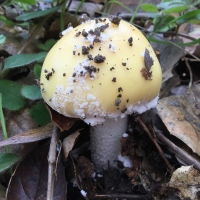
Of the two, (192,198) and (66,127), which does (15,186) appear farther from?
(192,198)

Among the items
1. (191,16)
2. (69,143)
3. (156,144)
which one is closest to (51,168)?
(69,143)

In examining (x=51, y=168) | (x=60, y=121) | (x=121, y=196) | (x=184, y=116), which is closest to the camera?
(x=51, y=168)

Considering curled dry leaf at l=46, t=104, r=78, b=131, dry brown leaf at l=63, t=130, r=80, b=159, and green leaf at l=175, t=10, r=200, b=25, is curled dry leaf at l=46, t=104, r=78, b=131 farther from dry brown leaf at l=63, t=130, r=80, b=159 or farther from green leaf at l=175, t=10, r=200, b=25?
green leaf at l=175, t=10, r=200, b=25

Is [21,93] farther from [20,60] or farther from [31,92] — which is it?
[20,60]

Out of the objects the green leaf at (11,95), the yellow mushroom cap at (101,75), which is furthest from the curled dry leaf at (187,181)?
the green leaf at (11,95)

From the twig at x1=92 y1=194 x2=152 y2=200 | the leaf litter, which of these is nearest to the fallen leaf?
the leaf litter

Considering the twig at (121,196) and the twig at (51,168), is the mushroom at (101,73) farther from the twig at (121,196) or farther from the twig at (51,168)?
the twig at (121,196)
